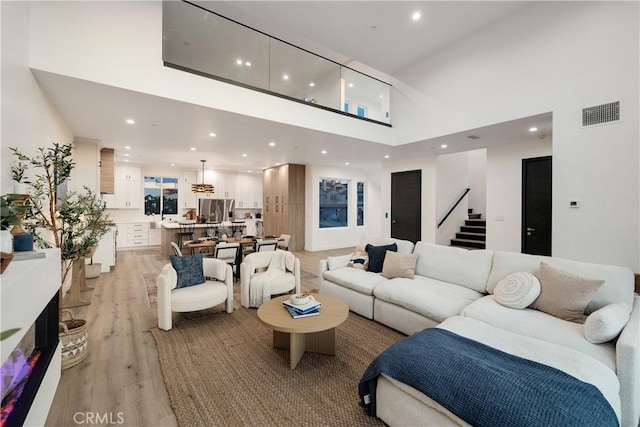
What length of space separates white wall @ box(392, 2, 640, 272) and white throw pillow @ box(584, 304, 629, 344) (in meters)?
2.12

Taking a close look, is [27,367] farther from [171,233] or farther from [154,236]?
[154,236]

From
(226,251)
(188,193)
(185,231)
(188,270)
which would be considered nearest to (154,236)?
(188,193)

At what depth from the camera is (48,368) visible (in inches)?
73.2

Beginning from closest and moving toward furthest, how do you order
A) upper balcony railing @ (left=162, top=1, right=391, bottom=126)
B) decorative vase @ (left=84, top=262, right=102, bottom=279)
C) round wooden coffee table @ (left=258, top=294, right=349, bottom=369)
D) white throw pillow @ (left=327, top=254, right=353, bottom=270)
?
round wooden coffee table @ (left=258, top=294, right=349, bottom=369), white throw pillow @ (left=327, top=254, right=353, bottom=270), upper balcony railing @ (left=162, top=1, right=391, bottom=126), decorative vase @ (left=84, top=262, right=102, bottom=279)

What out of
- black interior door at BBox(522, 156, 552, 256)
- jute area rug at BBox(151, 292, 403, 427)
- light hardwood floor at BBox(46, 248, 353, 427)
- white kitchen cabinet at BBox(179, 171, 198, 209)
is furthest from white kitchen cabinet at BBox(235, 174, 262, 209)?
black interior door at BBox(522, 156, 552, 256)

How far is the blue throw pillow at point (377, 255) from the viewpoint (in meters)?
3.93

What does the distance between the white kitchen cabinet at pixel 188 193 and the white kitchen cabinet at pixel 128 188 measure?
1280mm

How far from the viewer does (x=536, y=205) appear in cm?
543

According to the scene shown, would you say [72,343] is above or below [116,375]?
above

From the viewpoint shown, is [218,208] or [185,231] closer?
[185,231]

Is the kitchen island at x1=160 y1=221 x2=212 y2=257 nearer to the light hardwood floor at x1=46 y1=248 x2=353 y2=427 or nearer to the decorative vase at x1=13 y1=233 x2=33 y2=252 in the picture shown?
the light hardwood floor at x1=46 y1=248 x2=353 y2=427

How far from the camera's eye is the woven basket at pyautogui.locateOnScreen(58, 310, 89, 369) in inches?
94.7

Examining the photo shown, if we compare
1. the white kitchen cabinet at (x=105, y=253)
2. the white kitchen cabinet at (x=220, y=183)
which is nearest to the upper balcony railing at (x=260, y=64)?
the white kitchen cabinet at (x=105, y=253)

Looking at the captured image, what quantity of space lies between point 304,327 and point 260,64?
4.57 meters
